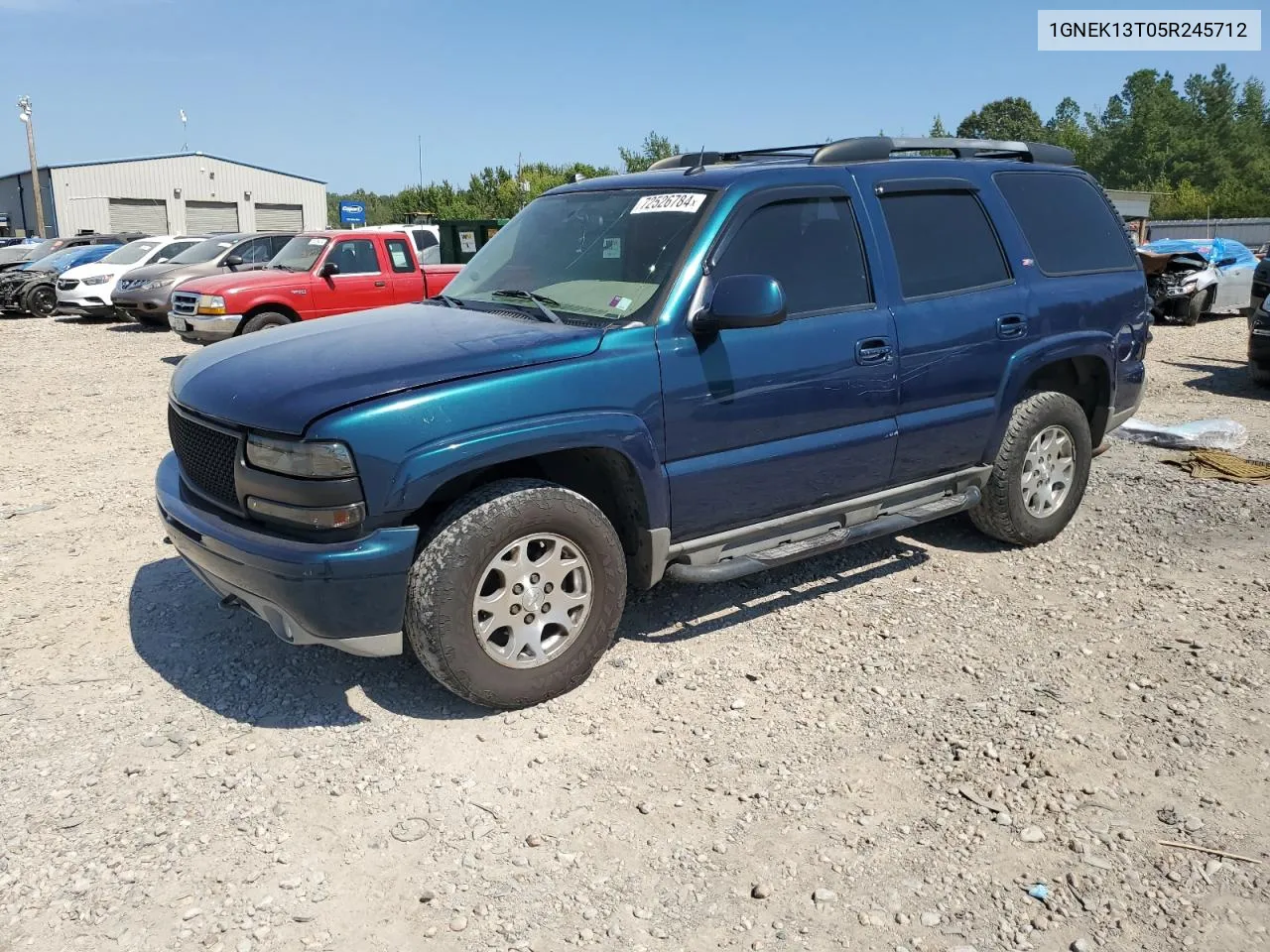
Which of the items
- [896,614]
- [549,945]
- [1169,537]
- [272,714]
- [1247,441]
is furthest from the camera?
[1247,441]

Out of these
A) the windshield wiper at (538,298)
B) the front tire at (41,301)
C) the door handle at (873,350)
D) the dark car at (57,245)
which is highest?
the dark car at (57,245)

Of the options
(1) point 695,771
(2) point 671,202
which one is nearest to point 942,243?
(2) point 671,202

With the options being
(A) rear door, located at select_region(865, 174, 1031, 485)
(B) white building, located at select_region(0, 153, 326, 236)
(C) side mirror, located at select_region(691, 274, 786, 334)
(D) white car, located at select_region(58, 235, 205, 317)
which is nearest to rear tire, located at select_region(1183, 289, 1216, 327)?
(A) rear door, located at select_region(865, 174, 1031, 485)

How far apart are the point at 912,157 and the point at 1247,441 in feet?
15.7

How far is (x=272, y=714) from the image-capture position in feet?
12.5

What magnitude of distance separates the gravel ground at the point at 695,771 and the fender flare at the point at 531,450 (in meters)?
0.86

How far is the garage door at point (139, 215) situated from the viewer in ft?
167

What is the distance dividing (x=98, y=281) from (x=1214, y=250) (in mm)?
19771

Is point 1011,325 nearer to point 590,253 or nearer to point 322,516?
point 590,253

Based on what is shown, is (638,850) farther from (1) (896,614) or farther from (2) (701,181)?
(2) (701,181)

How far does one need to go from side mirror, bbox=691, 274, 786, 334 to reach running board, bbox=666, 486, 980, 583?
0.97m

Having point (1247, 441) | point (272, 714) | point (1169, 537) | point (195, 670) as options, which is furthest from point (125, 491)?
point (1247, 441)

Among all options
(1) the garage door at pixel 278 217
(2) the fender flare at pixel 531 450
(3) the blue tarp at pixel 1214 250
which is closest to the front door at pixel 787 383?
(2) the fender flare at pixel 531 450

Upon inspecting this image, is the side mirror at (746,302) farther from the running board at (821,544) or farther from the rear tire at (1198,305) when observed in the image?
the rear tire at (1198,305)
